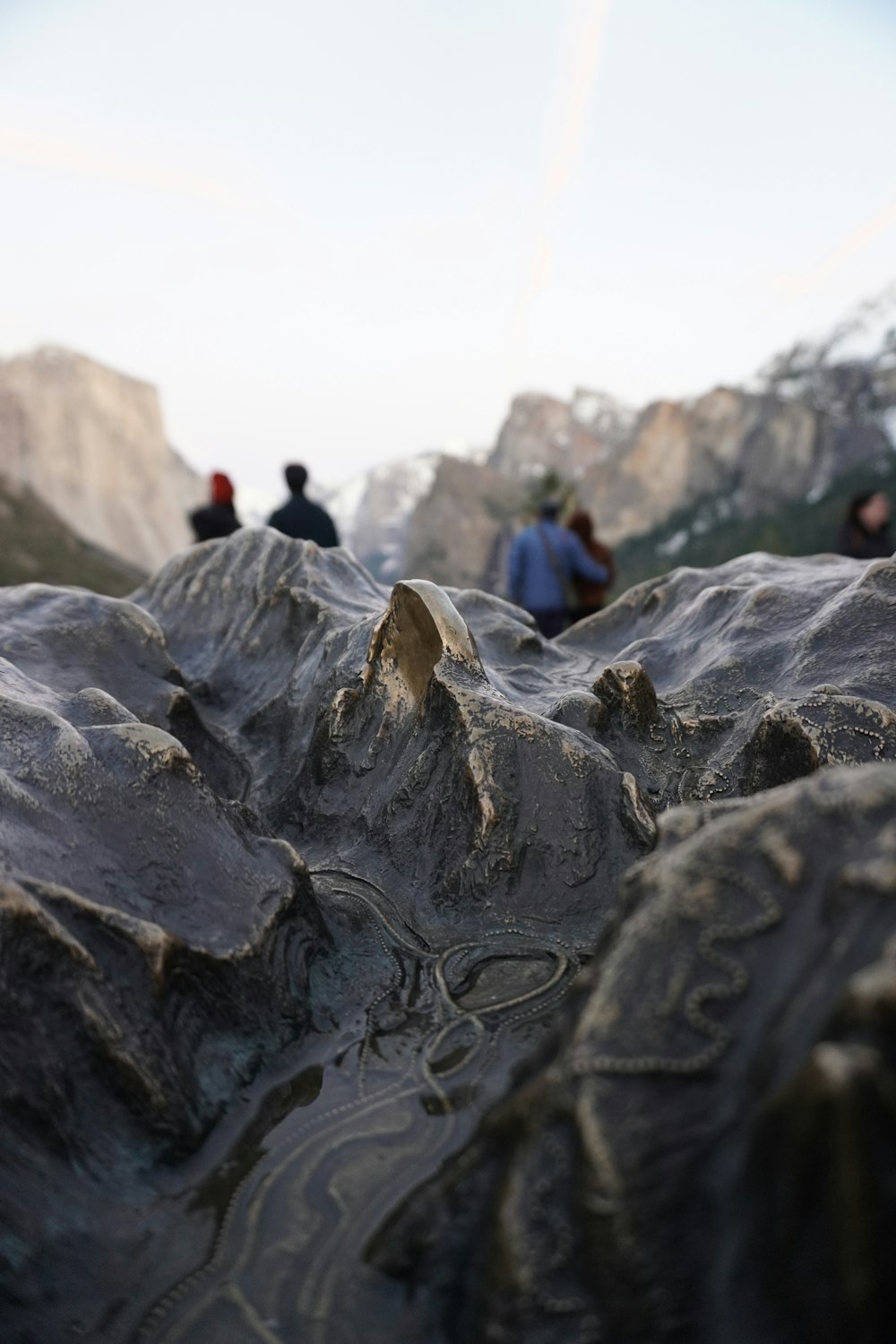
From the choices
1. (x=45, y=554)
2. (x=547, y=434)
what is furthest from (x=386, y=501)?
(x=45, y=554)

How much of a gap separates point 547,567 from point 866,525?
84.9 inches

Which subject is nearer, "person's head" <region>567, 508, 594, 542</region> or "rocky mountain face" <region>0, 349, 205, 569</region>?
"person's head" <region>567, 508, 594, 542</region>

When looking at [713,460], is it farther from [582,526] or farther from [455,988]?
[455,988]

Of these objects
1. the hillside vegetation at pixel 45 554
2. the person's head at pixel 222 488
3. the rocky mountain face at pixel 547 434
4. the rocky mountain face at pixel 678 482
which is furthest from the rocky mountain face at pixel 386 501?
the person's head at pixel 222 488

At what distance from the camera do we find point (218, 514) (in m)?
8.02

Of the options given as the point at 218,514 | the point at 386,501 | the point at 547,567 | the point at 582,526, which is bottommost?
the point at 386,501

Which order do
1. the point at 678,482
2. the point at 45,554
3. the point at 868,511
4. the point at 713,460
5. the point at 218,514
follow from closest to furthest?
the point at 868,511 → the point at 218,514 → the point at 45,554 → the point at 713,460 → the point at 678,482

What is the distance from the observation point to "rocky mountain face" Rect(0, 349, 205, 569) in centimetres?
4828

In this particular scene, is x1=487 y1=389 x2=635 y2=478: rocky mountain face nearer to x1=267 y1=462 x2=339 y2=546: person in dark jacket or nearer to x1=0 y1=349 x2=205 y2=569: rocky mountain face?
x1=0 y1=349 x2=205 y2=569: rocky mountain face

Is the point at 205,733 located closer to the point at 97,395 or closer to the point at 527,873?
the point at 527,873

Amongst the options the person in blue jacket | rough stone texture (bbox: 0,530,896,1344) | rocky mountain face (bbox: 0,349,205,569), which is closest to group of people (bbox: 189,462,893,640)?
the person in blue jacket

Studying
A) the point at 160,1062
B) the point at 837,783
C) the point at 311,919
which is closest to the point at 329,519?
the point at 311,919

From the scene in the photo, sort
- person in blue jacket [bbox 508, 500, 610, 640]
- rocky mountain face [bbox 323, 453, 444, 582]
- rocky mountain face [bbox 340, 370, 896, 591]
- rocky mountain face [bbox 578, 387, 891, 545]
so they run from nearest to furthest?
person in blue jacket [bbox 508, 500, 610, 640]
rocky mountain face [bbox 340, 370, 896, 591]
rocky mountain face [bbox 578, 387, 891, 545]
rocky mountain face [bbox 323, 453, 444, 582]

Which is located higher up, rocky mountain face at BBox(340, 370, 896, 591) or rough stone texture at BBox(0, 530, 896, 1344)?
rough stone texture at BBox(0, 530, 896, 1344)
